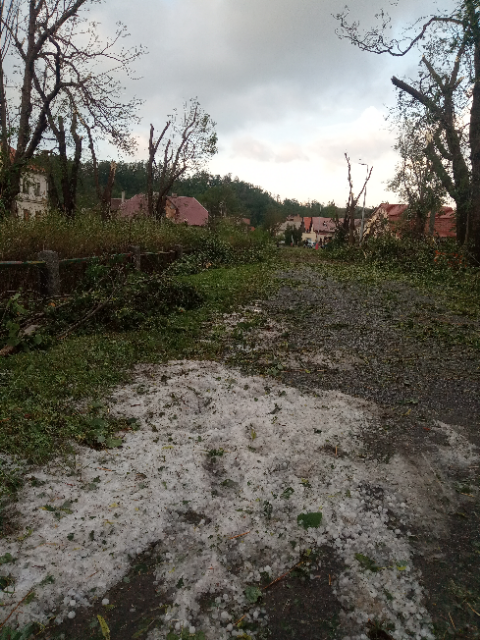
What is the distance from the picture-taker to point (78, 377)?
4.03 m

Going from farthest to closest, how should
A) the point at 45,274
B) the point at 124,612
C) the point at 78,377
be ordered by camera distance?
the point at 45,274 → the point at 78,377 → the point at 124,612

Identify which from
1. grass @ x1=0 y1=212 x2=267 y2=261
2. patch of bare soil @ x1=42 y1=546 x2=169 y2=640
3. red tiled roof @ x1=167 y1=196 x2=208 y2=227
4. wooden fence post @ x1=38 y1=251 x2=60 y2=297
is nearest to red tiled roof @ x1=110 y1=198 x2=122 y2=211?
grass @ x1=0 y1=212 x2=267 y2=261

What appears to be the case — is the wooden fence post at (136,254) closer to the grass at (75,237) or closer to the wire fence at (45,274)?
the grass at (75,237)

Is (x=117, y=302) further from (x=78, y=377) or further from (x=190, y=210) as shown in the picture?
(x=190, y=210)

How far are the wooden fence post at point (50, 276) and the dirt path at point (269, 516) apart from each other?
265 centimetres

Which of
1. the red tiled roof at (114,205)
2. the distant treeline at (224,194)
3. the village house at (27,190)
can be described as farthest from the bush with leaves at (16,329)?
the distant treeline at (224,194)

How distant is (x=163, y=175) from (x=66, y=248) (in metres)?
17.9

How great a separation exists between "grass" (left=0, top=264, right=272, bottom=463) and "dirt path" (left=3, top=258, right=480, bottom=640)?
22cm

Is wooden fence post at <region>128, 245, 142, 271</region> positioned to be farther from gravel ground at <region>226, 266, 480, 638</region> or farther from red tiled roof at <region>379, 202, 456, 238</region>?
red tiled roof at <region>379, 202, 456, 238</region>

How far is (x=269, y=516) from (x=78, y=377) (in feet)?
7.93

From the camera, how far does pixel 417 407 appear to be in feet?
12.8

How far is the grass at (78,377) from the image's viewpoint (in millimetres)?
3025

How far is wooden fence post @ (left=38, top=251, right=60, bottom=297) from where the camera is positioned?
20.0ft

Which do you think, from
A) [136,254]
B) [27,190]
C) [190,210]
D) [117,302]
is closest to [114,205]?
[27,190]
